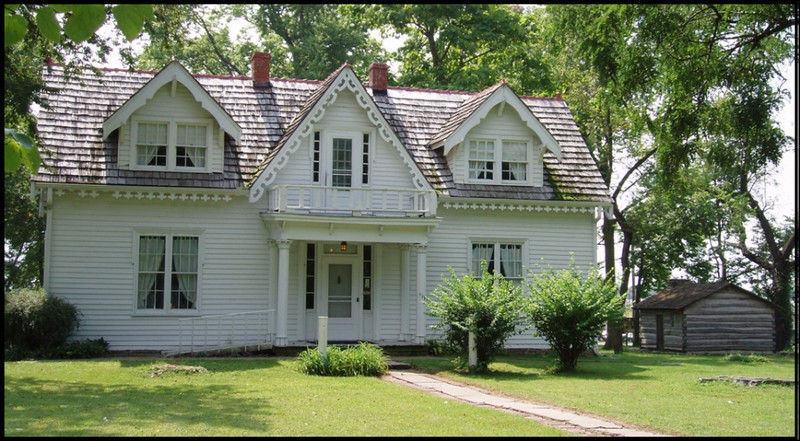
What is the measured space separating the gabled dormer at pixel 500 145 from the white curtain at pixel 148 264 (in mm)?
8801

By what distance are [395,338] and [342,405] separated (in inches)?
461

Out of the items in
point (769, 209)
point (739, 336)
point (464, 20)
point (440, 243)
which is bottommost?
point (739, 336)

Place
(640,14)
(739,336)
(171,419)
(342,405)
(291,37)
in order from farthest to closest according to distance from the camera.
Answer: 1. (291,37)
2. (739,336)
3. (640,14)
4. (342,405)
5. (171,419)

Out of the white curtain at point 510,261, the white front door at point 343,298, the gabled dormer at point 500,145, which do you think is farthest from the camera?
the white curtain at point 510,261

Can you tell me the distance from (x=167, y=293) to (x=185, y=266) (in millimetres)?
884

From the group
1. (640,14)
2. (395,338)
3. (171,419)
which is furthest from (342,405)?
(395,338)

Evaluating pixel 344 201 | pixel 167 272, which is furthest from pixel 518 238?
pixel 167 272

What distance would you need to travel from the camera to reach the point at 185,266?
2341 centimetres

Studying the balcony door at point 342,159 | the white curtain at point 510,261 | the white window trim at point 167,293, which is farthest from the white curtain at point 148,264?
the white curtain at point 510,261

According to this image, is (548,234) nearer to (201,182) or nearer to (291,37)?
(201,182)

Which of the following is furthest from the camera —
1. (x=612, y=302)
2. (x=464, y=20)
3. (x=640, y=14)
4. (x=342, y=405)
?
(x=464, y=20)

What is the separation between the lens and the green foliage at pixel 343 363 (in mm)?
18219

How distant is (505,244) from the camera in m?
25.9

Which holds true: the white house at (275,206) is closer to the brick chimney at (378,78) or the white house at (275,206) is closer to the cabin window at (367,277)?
the cabin window at (367,277)
